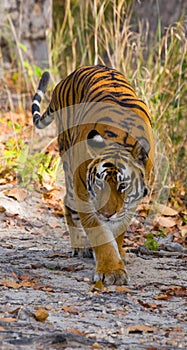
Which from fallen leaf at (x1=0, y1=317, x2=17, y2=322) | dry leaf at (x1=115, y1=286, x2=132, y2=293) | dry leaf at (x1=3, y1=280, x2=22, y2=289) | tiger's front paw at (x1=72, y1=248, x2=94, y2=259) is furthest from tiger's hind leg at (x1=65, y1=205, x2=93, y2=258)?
fallen leaf at (x1=0, y1=317, x2=17, y2=322)

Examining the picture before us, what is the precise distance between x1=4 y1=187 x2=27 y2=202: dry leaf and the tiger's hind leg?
1233 millimetres

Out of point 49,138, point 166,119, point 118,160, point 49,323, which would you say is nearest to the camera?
point 49,323

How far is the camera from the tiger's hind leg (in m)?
4.78

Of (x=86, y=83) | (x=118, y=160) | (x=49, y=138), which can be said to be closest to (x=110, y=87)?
(x=86, y=83)

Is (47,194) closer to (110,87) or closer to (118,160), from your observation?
(110,87)

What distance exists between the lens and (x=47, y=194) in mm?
6426

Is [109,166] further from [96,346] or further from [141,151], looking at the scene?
[96,346]

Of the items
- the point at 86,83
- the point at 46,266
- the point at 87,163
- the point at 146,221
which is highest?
the point at 86,83

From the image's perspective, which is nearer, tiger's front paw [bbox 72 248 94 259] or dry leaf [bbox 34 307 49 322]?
dry leaf [bbox 34 307 49 322]

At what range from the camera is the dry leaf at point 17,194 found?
239 inches

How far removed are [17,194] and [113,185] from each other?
7.62 feet

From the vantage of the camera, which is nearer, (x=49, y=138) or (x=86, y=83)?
(x=86, y=83)

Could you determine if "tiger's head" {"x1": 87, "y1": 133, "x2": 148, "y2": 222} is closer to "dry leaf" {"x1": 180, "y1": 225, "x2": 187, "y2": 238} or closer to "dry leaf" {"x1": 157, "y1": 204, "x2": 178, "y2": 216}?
"dry leaf" {"x1": 180, "y1": 225, "x2": 187, "y2": 238}

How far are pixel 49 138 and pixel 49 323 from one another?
440 centimetres
